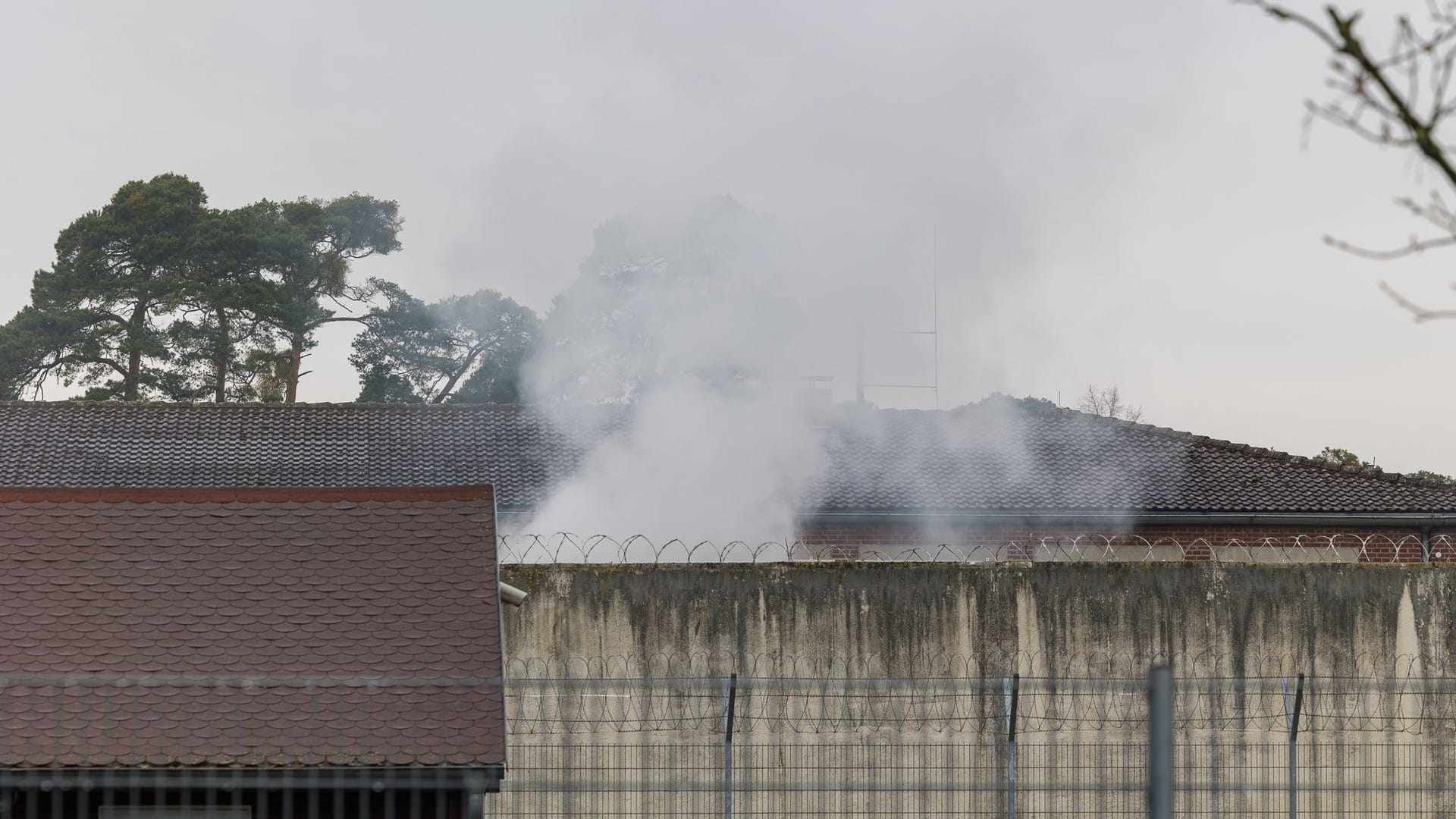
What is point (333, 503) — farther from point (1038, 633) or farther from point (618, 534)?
point (618, 534)

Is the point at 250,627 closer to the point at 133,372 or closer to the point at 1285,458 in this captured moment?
the point at 1285,458

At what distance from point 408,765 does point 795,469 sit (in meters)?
14.8

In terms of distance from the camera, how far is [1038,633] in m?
10.0

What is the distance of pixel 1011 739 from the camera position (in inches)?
325

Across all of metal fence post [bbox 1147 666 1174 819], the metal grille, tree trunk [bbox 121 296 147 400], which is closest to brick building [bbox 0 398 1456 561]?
tree trunk [bbox 121 296 147 400]

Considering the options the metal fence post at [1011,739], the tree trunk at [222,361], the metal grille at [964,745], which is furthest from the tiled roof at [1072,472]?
the tree trunk at [222,361]

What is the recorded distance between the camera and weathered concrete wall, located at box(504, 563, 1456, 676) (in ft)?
32.2

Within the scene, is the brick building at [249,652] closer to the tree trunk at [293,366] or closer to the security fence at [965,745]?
the security fence at [965,745]

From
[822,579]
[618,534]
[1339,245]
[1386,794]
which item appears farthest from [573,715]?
[618,534]

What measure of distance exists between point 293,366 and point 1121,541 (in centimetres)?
2074

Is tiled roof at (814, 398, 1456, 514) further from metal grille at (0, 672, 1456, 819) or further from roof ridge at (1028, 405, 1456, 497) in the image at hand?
metal grille at (0, 672, 1456, 819)

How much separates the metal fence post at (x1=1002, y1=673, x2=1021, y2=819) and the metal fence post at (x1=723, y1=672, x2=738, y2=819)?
154cm

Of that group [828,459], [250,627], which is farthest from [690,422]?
[250,627]

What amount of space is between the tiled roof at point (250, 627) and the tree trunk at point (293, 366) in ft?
87.6
